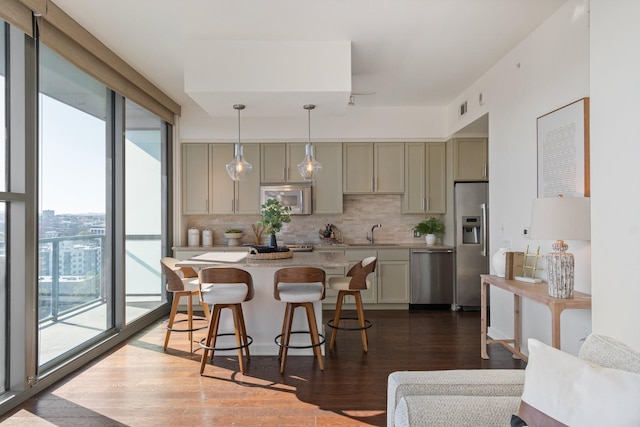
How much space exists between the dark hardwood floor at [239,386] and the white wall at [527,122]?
1.88 ft

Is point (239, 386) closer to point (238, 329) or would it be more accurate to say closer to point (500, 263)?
point (238, 329)

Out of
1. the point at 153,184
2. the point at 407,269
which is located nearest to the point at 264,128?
the point at 153,184

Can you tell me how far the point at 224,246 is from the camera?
19.6 ft

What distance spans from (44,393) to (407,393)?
2799 millimetres

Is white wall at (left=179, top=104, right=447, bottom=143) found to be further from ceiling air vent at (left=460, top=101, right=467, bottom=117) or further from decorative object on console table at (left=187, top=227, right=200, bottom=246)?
decorative object on console table at (left=187, top=227, right=200, bottom=246)

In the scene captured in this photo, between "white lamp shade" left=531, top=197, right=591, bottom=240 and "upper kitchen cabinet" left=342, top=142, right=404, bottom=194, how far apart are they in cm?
334

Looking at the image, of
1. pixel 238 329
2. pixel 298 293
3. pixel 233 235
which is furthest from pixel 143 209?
pixel 298 293

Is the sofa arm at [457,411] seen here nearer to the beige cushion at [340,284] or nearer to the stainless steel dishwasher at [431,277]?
the beige cushion at [340,284]

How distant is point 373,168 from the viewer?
6035 mm

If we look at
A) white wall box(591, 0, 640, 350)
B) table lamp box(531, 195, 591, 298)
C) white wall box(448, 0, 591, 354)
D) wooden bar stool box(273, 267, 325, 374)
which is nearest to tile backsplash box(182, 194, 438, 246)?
white wall box(448, 0, 591, 354)

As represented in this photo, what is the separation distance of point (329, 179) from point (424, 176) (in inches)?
54.3

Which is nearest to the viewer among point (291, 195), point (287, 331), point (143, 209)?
point (287, 331)

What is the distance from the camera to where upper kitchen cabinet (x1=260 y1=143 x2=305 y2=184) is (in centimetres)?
602

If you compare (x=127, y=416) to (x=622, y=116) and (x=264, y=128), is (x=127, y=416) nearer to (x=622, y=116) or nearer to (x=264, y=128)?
(x=622, y=116)
